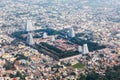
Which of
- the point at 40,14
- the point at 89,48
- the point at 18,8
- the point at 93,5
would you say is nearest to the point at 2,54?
the point at 89,48

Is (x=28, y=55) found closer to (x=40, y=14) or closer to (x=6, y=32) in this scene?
(x=6, y=32)

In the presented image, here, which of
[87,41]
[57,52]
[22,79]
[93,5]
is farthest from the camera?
[93,5]

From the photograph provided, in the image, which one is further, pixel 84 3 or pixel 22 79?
pixel 84 3

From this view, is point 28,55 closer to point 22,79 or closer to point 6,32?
point 22,79

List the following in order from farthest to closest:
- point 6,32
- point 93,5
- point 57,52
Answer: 1. point 93,5
2. point 6,32
3. point 57,52

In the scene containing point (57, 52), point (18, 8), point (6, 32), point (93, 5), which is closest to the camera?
point (57, 52)

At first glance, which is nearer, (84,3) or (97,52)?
(97,52)

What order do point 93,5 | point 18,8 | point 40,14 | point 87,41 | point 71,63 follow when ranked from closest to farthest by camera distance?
point 71,63, point 87,41, point 40,14, point 18,8, point 93,5

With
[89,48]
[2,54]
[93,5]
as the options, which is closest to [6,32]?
[2,54]
